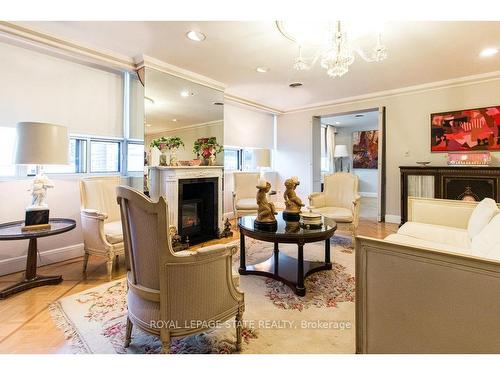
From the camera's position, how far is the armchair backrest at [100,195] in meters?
2.82

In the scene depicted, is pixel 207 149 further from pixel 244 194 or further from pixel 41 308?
pixel 41 308

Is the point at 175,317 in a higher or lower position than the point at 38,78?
lower

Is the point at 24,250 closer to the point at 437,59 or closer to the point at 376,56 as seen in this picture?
the point at 376,56

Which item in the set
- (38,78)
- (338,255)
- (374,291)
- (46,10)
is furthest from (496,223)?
(38,78)

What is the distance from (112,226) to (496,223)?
3.42 meters

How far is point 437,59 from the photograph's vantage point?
335cm

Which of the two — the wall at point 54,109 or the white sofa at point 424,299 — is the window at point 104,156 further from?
the white sofa at point 424,299

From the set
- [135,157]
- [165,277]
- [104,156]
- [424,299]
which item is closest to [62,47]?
[104,156]

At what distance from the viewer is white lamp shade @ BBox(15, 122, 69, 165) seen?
2.24m

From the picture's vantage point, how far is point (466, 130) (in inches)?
163

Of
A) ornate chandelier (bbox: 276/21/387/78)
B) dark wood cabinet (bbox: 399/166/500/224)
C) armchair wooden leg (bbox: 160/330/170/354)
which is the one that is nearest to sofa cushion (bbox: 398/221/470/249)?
ornate chandelier (bbox: 276/21/387/78)

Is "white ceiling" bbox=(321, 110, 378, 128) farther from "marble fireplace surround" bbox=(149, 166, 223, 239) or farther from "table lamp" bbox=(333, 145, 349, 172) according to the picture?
"marble fireplace surround" bbox=(149, 166, 223, 239)

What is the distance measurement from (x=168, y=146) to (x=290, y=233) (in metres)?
2.44

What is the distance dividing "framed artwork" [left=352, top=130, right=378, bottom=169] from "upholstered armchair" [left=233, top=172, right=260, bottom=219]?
5340 millimetres
